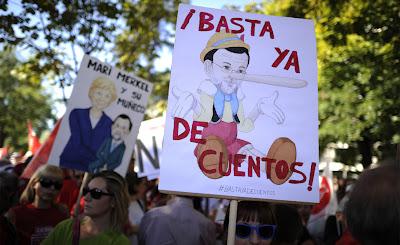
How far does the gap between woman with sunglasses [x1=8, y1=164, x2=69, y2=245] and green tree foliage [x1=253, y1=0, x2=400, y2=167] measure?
3544 millimetres

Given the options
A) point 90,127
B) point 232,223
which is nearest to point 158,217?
point 90,127

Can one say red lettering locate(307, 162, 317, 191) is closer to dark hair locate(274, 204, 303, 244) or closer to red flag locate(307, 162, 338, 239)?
dark hair locate(274, 204, 303, 244)

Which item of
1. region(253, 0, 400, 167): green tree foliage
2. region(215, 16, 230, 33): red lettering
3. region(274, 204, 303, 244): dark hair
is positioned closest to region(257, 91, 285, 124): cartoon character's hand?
region(215, 16, 230, 33): red lettering

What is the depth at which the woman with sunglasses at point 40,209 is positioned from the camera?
13.8 feet

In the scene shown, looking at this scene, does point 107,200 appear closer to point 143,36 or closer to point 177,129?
point 177,129

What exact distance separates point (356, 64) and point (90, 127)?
22.5ft

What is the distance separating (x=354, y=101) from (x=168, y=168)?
37.1ft

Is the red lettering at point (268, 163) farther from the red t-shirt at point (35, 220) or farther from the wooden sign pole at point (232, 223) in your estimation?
the red t-shirt at point (35, 220)

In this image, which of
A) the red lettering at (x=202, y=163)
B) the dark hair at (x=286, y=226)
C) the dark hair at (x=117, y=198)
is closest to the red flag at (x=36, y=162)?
the dark hair at (x=117, y=198)

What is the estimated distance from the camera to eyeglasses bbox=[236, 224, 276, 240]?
3117mm

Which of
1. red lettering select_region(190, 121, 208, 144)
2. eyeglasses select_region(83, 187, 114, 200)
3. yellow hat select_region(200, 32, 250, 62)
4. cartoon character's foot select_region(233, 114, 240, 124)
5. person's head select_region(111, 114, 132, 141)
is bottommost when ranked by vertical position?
eyeglasses select_region(83, 187, 114, 200)

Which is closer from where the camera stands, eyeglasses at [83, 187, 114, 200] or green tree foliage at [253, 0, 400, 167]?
eyeglasses at [83, 187, 114, 200]

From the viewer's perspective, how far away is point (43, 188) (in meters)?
4.45

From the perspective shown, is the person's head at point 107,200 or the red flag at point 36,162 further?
the red flag at point 36,162
